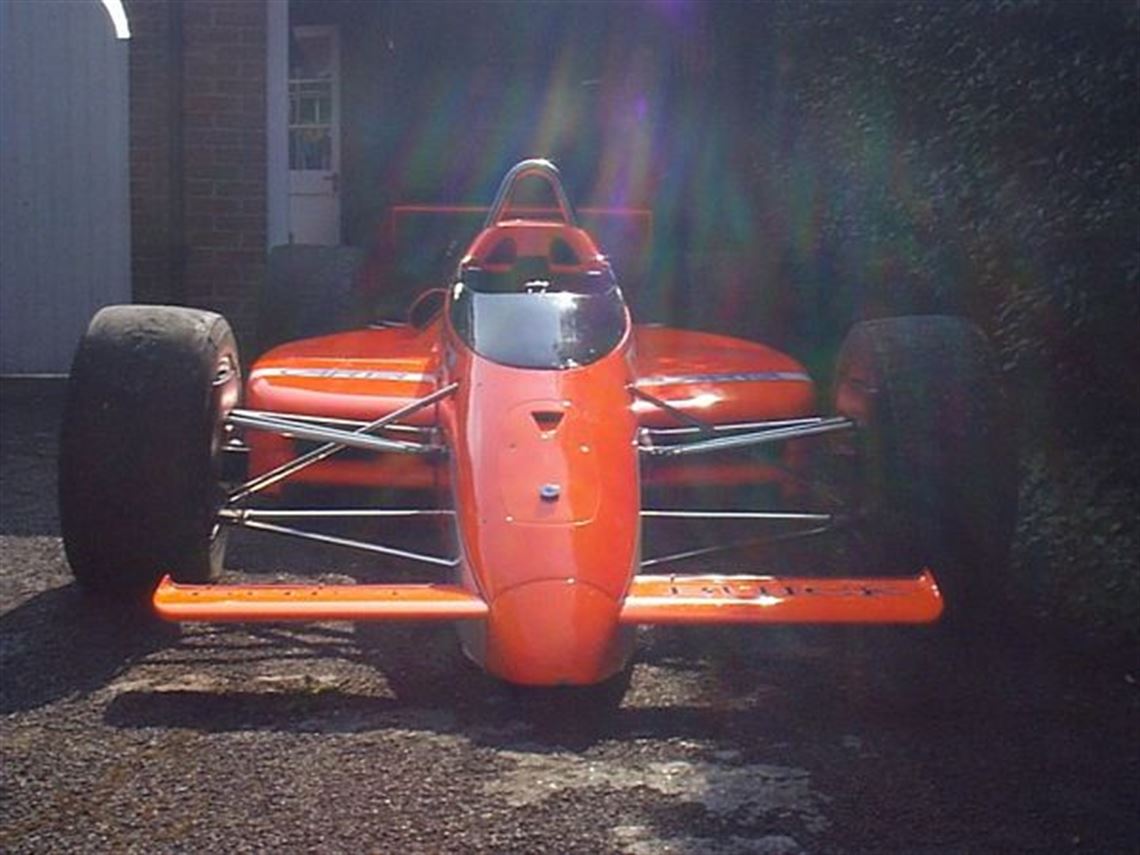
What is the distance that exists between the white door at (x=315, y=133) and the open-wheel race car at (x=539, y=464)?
6118 millimetres

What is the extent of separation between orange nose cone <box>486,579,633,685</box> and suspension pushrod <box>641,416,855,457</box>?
0.85 metres

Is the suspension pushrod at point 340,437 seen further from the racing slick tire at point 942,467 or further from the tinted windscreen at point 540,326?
the racing slick tire at point 942,467

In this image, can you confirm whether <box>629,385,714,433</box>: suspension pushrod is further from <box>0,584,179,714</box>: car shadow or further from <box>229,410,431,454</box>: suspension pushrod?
<box>0,584,179,714</box>: car shadow

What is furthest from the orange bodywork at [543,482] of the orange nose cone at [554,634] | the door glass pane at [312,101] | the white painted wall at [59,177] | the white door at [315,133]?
the door glass pane at [312,101]

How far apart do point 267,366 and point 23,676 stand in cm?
187

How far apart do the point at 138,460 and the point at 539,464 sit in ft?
3.64

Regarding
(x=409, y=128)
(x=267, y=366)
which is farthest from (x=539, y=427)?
(x=409, y=128)

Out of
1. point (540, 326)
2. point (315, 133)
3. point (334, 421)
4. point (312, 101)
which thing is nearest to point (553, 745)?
point (540, 326)

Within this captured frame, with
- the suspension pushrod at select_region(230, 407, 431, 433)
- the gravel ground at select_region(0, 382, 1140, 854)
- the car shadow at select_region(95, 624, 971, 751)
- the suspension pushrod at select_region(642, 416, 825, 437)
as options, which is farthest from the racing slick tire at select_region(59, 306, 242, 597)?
the suspension pushrod at select_region(642, 416, 825, 437)

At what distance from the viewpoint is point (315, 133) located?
40.4 ft

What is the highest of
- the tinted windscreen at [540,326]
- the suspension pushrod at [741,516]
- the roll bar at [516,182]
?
the roll bar at [516,182]

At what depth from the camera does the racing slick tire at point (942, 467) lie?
15.5 feet

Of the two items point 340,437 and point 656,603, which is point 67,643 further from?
point 656,603

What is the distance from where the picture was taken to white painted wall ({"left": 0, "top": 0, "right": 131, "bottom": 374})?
33.8ft
